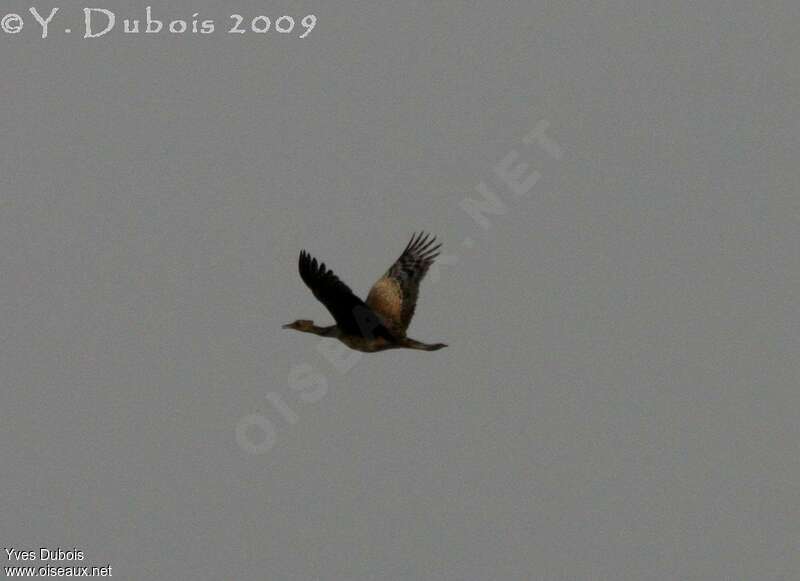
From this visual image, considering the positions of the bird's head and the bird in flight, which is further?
the bird's head

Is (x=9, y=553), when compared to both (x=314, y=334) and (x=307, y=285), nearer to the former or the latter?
(x=314, y=334)

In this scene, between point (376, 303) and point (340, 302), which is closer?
point (340, 302)

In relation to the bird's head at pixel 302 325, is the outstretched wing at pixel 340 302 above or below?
below

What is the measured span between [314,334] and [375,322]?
135 centimetres

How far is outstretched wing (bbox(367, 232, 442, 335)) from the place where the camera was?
24.2 m

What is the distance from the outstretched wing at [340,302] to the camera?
20.5 m

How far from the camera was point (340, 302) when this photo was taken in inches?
844

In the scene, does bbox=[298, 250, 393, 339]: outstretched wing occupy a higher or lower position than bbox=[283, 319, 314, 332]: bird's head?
lower

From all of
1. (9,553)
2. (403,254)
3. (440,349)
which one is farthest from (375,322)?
(9,553)

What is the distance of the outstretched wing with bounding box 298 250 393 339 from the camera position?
20.5 m

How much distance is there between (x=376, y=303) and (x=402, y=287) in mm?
733

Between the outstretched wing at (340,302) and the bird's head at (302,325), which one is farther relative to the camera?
the bird's head at (302,325)

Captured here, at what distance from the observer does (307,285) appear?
20844mm

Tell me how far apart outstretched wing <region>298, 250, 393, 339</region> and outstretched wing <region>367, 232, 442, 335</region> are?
59 cm
